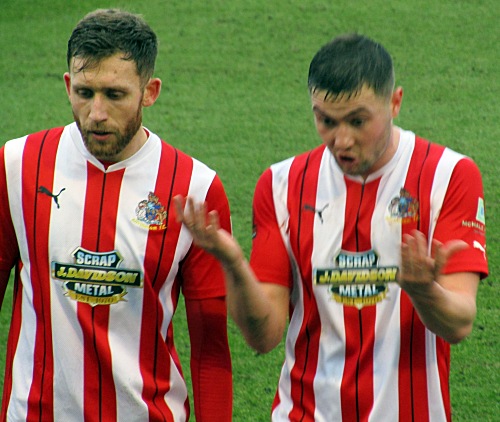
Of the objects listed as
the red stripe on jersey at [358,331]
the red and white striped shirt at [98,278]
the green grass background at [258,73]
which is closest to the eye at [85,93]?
the red and white striped shirt at [98,278]

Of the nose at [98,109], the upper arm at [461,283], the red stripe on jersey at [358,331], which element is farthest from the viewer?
the nose at [98,109]

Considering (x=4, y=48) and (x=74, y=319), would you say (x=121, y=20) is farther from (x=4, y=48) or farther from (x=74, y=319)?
(x=4, y=48)

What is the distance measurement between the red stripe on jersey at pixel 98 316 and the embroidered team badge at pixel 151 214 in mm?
63

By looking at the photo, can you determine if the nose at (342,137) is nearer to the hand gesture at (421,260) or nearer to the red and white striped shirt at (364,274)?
the red and white striped shirt at (364,274)

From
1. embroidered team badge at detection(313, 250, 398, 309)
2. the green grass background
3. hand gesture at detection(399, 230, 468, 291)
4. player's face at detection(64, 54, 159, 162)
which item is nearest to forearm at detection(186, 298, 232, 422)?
embroidered team badge at detection(313, 250, 398, 309)

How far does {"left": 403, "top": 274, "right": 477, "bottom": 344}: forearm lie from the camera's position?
222 cm

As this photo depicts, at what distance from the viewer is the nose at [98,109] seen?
8.61ft

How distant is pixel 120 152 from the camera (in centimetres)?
273

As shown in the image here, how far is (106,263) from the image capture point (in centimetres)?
266

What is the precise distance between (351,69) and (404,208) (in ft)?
1.15

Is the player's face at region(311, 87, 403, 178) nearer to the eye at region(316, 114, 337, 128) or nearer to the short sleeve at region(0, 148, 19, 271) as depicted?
the eye at region(316, 114, 337, 128)

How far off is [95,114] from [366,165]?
0.67 meters

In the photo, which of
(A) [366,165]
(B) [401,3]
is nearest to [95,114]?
(A) [366,165]

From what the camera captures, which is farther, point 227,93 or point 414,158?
point 227,93
